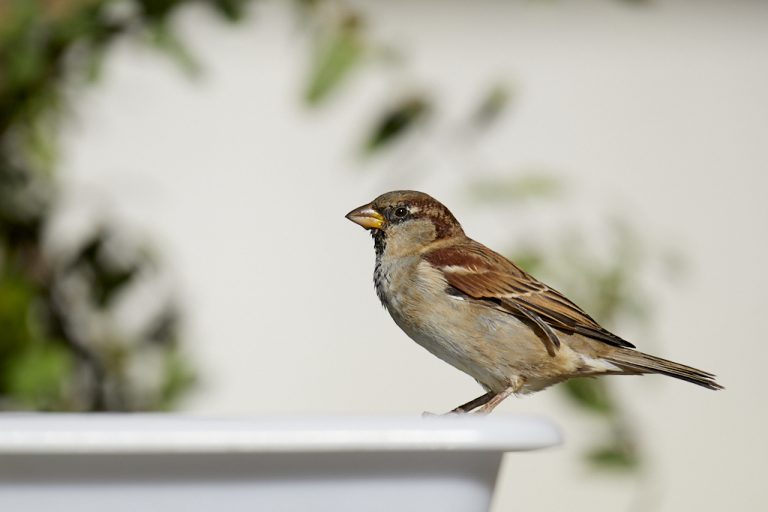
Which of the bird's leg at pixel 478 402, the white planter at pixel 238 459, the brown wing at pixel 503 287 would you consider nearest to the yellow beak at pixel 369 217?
the brown wing at pixel 503 287

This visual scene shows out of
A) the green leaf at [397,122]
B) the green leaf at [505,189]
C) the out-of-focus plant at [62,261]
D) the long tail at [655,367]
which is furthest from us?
the out-of-focus plant at [62,261]

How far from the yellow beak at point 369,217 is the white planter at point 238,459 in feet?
2.21

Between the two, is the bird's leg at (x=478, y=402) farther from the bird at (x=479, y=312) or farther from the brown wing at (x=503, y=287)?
the brown wing at (x=503, y=287)

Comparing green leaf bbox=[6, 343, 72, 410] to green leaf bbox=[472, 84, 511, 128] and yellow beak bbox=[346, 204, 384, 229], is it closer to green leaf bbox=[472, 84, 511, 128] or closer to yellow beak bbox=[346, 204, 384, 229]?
yellow beak bbox=[346, 204, 384, 229]

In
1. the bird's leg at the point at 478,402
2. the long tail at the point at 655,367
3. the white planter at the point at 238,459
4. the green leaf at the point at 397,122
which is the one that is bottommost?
the white planter at the point at 238,459

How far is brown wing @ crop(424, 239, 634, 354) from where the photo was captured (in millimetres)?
1849

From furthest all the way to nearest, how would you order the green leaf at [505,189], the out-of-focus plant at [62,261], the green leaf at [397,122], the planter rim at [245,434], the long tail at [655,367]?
the out-of-focus plant at [62,261]
the green leaf at [505,189]
the green leaf at [397,122]
the long tail at [655,367]
the planter rim at [245,434]

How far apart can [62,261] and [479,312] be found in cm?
115

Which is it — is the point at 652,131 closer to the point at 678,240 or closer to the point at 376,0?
the point at 678,240

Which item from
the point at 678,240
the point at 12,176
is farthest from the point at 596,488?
the point at 12,176

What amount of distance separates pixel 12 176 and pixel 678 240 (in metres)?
3.07

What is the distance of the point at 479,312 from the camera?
6.21ft

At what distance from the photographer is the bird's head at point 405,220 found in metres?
1.74

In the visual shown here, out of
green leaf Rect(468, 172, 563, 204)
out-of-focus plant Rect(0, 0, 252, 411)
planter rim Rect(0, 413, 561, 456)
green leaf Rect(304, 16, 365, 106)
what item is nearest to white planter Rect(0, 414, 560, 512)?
planter rim Rect(0, 413, 561, 456)
